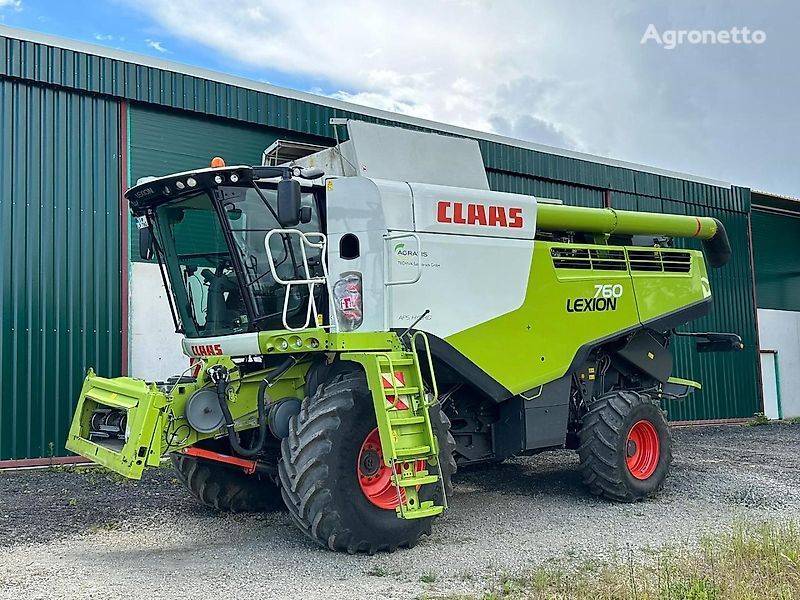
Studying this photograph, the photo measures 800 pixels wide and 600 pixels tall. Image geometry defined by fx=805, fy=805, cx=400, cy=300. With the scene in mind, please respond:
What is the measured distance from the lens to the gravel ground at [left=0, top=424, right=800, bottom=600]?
5.18 meters

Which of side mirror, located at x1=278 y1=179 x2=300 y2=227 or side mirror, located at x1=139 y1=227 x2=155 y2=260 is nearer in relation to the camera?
side mirror, located at x1=278 y1=179 x2=300 y2=227

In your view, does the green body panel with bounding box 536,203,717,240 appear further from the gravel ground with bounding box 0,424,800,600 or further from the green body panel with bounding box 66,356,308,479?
the green body panel with bounding box 66,356,308,479

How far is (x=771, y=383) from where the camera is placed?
19.7 m

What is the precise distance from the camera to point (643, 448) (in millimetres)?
8406

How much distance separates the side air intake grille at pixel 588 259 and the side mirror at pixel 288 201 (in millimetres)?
2918

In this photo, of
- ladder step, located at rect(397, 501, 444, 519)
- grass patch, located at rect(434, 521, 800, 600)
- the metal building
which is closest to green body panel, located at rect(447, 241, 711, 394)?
ladder step, located at rect(397, 501, 444, 519)

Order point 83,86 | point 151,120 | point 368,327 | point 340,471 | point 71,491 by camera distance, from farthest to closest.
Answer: point 151,120, point 83,86, point 71,491, point 368,327, point 340,471

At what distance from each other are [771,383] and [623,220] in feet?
43.1

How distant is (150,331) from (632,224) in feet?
21.2

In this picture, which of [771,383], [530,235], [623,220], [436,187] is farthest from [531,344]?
[771,383]

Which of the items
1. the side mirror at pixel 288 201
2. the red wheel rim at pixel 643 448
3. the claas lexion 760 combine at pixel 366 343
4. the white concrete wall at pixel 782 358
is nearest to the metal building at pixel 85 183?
the claas lexion 760 combine at pixel 366 343

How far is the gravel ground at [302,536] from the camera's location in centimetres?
518

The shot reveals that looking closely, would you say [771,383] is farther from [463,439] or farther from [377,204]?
[377,204]

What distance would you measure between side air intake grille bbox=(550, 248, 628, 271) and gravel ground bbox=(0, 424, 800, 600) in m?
2.36
